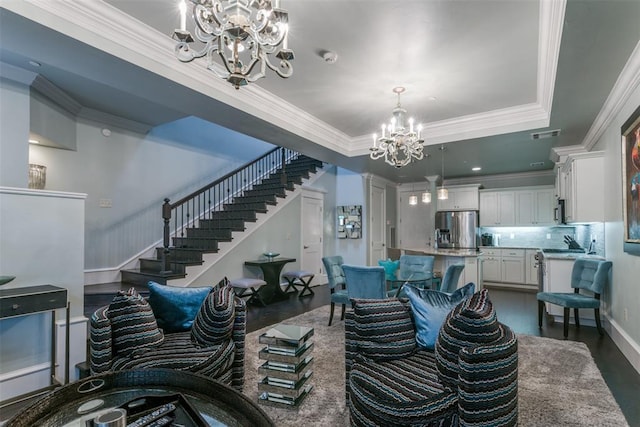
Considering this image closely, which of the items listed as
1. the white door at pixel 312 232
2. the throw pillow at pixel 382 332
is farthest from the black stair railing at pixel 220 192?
the throw pillow at pixel 382 332

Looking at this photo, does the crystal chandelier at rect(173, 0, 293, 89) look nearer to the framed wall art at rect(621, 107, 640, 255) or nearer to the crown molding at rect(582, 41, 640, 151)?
the crown molding at rect(582, 41, 640, 151)

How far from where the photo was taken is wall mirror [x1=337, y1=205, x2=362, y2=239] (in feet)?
25.8

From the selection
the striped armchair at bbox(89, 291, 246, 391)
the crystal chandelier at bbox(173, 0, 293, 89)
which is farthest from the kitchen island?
the crystal chandelier at bbox(173, 0, 293, 89)

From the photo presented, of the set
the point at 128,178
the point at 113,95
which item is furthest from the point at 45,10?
the point at 128,178

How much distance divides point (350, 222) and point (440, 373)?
6.21 metres

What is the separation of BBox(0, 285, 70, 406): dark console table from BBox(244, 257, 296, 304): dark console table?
10.5ft

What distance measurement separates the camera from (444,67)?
11.1 ft

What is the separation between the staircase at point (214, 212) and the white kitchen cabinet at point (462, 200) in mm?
3515

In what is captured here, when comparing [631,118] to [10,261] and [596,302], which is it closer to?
[596,302]

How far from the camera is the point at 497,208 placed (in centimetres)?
791

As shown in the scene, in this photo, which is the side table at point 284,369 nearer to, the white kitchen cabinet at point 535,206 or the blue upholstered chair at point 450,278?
the blue upholstered chair at point 450,278

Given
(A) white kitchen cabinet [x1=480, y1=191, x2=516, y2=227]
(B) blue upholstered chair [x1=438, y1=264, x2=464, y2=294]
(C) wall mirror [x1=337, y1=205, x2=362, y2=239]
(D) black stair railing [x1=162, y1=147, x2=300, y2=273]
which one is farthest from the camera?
(C) wall mirror [x1=337, y1=205, x2=362, y2=239]

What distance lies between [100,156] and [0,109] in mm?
1765

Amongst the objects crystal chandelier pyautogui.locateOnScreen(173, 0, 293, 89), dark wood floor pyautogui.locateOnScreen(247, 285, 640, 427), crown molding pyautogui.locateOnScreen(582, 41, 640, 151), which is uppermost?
crown molding pyautogui.locateOnScreen(582, 41, 640, 151)
